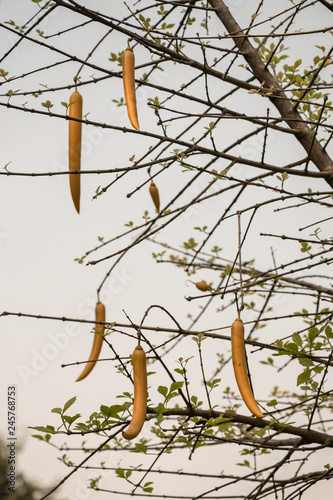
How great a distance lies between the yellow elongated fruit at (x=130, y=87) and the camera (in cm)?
117

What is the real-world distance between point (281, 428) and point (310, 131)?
1.06 meters

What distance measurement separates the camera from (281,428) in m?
1.48

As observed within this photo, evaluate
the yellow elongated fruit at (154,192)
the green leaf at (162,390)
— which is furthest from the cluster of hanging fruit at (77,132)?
the yellow elongated fruit at (154,192)

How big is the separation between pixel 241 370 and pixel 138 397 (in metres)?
0.22

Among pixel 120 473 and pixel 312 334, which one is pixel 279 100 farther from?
pixel 120 473

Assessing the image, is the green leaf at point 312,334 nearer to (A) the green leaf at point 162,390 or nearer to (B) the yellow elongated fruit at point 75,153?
(A) the green leaf at point 162,390

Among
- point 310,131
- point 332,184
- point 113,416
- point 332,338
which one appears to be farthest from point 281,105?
point 113,416

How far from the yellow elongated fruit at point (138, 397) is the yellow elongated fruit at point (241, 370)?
0.65ft

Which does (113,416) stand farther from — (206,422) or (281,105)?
(281,105)

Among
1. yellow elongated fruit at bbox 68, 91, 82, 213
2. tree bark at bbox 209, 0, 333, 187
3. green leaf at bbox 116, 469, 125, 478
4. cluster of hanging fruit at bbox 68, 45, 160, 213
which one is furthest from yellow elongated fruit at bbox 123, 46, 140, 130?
green leaf at bbox 116, 469, 125, 478

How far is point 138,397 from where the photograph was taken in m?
1.07

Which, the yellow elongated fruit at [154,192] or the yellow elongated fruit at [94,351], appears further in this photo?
the yellow elongated fruit at [154,192]

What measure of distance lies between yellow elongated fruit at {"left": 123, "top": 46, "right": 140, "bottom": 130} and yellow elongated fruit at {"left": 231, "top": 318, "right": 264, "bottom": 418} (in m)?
0.51

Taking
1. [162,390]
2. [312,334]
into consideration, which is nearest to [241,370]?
[162,390]
